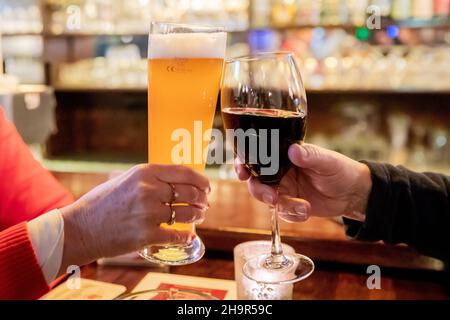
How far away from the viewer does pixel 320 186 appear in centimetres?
113

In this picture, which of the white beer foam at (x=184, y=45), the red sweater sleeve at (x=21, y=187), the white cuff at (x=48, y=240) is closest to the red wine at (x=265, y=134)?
the white beer foam at (x=184, y=45)

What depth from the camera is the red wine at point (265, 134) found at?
2.74ft

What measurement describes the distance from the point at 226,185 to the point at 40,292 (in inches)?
46.8

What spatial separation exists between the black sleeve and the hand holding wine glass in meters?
0.03

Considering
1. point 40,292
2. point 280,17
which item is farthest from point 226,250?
point 280,17

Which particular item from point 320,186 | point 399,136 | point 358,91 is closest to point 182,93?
point 320,186

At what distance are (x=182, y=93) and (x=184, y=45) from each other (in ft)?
0.26

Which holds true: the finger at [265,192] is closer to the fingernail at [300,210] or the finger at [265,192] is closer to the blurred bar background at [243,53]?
the fingernail at [300,210]

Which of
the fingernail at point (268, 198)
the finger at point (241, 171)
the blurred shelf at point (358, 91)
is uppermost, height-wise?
the blurred shelf at point (358, 91)

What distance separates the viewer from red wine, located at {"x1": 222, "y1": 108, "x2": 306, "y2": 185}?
0.84m

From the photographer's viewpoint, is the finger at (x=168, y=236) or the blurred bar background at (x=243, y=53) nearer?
the finger at (x=168, y=236)

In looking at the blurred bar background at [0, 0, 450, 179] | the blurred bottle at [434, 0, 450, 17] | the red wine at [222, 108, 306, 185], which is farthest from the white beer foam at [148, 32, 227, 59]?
the blurred bottle at [434, 0, 450, 17]

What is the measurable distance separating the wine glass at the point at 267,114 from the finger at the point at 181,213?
5.2 inches

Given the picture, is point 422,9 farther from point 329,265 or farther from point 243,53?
point 329,265
